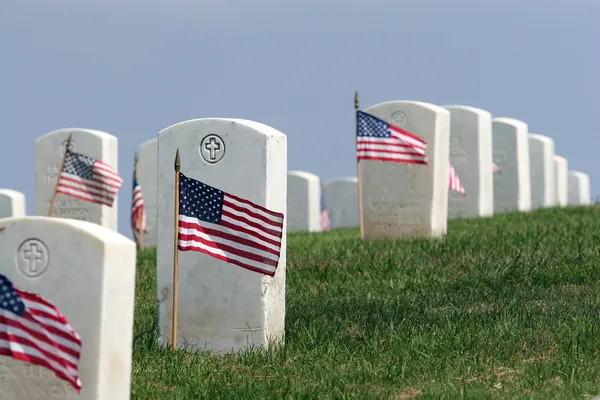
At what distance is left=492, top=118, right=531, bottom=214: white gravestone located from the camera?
75.5 feet

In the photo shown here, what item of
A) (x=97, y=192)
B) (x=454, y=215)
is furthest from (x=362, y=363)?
(x=454, y=215)

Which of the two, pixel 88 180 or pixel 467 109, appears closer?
pixel 88 180

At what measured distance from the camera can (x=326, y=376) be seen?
739 centimetres

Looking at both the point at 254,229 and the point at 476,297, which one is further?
the point at 476,297

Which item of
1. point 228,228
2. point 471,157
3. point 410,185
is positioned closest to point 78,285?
point 228,228

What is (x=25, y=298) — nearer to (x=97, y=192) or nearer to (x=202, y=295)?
(x=202, y=295)

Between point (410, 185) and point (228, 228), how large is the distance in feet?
22.7

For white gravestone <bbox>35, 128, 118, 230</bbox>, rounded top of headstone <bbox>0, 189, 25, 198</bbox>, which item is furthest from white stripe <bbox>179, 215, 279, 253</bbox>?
rounded top of headstone <bbox>0, 189, 25, 198</bbox>

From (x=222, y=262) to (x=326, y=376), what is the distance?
6.36ft

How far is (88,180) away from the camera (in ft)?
55.2

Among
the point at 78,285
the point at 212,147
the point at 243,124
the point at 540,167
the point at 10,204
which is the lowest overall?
the point at 78,285

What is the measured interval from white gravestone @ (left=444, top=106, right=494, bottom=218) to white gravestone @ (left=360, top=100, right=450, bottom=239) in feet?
15.7

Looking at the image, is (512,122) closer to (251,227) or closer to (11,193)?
(11,193)

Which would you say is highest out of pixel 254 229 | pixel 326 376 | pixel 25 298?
pixel 254 229
